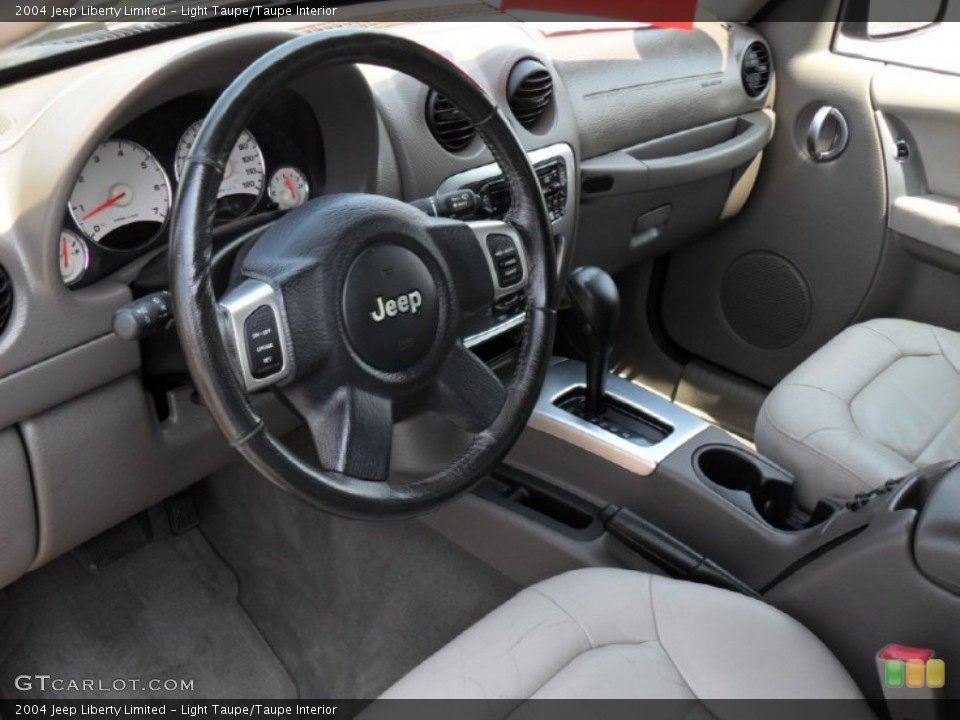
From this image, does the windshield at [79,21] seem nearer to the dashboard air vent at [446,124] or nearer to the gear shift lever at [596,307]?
the dashboard air vent at [446,124]

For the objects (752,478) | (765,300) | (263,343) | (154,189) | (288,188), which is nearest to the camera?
(263,343)

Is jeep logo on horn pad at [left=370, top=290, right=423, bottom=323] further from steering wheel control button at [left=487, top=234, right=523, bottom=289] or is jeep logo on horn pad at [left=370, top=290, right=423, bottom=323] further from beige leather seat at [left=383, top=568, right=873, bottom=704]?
beige leather seat at [left=383, top=568, right=873, bottom=704]

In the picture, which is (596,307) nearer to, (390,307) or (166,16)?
(390,307)

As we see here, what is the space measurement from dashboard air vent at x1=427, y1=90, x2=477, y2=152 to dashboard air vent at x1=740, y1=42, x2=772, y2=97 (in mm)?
913

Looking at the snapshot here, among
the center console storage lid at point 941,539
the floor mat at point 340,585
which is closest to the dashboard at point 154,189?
the floor mat at point 340,585

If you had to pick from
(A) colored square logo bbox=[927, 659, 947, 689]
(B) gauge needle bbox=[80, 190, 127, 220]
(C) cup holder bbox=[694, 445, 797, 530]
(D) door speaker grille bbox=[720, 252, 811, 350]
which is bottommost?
(D) door speaker grille bbox=[720, 252, 811, 350]

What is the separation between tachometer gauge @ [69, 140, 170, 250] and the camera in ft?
3.73

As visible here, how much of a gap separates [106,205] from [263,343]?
0.32m

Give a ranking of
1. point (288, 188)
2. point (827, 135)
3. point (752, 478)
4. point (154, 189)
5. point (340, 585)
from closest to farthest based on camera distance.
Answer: point (154, 189)
point (288, 188)
point (752, 478)
point (340, 585)
point (827, 135)

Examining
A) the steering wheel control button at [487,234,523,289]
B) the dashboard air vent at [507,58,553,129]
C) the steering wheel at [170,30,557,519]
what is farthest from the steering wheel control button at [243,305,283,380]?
the dashboard air vent at [507,58,553,129]

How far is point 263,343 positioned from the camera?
0.99 meters

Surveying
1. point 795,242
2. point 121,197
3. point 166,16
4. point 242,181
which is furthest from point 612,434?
point 795,242
